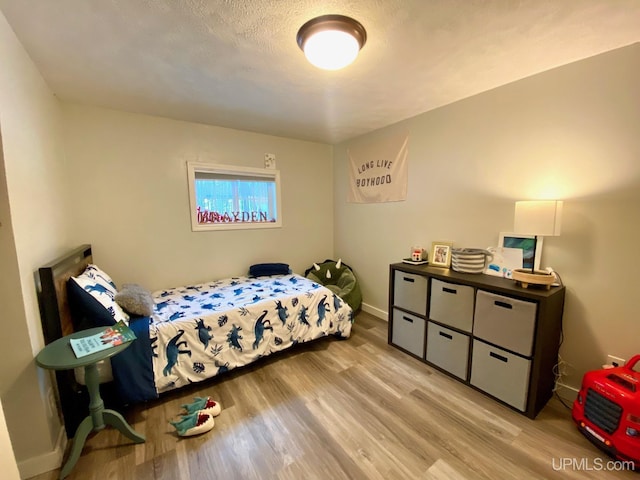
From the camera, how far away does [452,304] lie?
7.05ft

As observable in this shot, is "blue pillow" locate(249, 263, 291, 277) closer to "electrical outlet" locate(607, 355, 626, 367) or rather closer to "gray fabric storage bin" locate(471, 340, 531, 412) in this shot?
"gray fabric storage bin" locate(471, 340, 531, 412)

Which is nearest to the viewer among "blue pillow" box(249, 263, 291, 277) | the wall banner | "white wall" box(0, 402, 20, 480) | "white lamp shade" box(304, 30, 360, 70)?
"white wall" box(0, 402, 20, 480)

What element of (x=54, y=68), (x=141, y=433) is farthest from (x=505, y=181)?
(x=54, y=68)

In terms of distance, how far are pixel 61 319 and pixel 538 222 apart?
304 cm

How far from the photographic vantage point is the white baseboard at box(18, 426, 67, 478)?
4.52 feet

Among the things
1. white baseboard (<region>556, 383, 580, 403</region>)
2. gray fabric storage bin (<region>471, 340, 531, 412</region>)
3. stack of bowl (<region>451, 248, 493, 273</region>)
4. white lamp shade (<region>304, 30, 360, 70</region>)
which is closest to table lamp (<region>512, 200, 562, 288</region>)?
stack of bowl (<region>451, 248, 493, 273</region>)

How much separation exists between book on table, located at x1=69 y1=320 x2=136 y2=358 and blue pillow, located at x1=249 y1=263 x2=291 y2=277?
173 cm

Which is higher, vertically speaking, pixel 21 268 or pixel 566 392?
pixel 21 268

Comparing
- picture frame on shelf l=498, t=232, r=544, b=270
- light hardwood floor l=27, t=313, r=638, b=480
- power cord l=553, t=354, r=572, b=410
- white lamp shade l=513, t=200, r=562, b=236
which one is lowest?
light hardwood floor l=27, t=313, r=638, b=480

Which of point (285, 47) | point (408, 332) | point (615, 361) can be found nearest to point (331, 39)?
point (285, 47)

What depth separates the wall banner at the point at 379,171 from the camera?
9.62 ft

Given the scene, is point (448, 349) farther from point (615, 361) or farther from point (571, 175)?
point (571, 175)

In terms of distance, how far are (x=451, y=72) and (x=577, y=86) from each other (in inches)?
31.6

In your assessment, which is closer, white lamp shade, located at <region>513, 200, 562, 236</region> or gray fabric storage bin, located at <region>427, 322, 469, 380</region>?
white lamp shade, located at <region>513, 200, 562, 236</region>
